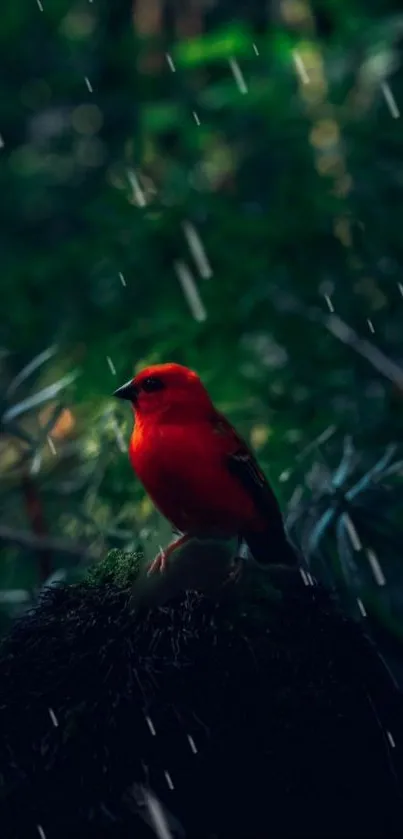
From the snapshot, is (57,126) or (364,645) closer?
(364,645)

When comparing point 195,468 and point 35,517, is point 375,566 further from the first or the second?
point 195,468

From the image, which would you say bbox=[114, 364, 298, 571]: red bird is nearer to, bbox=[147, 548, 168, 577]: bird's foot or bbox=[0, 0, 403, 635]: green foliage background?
bbox=[147, 548, 168, 577]: bird's foot

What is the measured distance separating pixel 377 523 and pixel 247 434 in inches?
26.5

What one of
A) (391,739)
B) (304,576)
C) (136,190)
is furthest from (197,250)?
(391,739)

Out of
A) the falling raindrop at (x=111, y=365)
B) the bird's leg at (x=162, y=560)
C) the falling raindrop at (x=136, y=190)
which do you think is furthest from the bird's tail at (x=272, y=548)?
the falling raindrop at (x=136, y=190)

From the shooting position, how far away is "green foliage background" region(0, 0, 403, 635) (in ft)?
10.3

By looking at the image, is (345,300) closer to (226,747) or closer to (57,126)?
(57,126)

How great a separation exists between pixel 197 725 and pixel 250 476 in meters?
0.55

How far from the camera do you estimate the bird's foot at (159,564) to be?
1.79 meters

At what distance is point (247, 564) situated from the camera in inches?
72.9

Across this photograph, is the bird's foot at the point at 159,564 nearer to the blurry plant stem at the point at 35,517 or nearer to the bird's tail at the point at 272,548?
the bird's tail at the point at 272,548

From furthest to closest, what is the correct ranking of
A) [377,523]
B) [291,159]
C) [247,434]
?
[291,159], [247,434], [377,523]

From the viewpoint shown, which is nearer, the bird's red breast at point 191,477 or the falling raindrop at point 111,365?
the bird's red breast at point 191,477

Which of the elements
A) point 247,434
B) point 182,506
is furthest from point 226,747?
point 247,434
